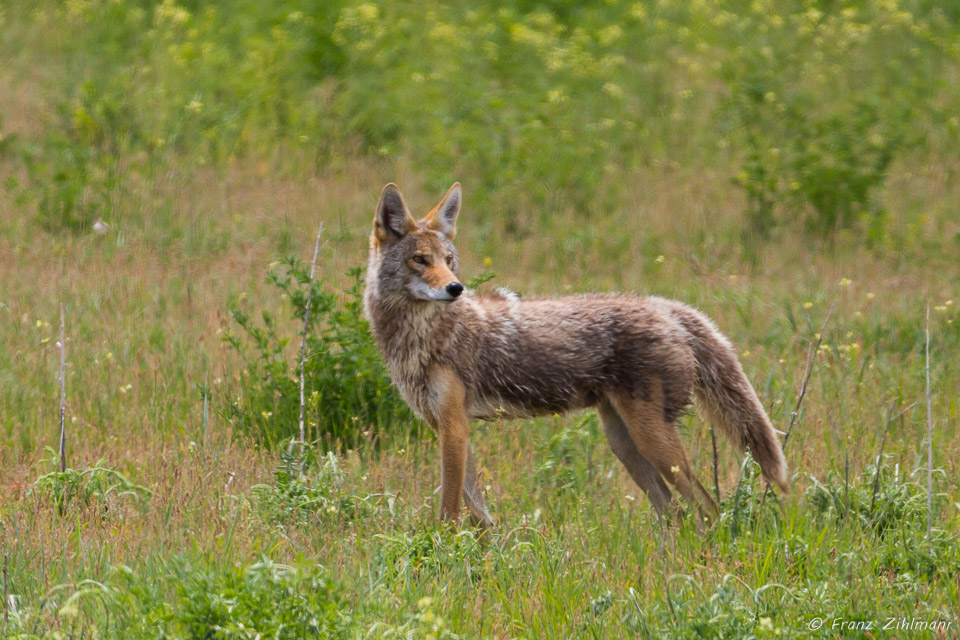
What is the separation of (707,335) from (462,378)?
4.75ft

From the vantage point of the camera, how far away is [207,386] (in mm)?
7289

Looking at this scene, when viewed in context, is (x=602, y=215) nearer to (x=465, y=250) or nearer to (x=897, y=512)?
(x=465, y=250)

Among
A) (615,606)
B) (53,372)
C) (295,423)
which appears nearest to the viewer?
(615,606)

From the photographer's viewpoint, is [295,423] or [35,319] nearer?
[295,423]

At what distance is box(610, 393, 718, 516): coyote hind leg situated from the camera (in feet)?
19.5

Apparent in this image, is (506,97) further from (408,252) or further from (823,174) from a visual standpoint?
(408,252)

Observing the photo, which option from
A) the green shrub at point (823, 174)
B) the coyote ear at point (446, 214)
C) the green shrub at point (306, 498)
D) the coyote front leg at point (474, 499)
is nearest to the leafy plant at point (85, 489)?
the green shrub at point (306, 498)

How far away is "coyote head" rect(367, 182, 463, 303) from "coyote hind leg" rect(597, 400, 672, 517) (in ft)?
4.01

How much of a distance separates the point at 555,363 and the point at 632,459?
0.77 metres

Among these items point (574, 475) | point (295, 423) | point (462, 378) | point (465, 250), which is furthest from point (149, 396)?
point (465, 250)

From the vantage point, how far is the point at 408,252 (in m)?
6.30

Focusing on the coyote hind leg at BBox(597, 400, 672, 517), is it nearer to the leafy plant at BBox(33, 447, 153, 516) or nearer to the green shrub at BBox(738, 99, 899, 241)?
the leafy plant at BBox(33, 447, 153, 516)

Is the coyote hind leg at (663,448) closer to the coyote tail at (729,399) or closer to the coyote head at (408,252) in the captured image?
the coyote tail at (729,399)

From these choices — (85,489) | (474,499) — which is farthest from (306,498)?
(85,489)
